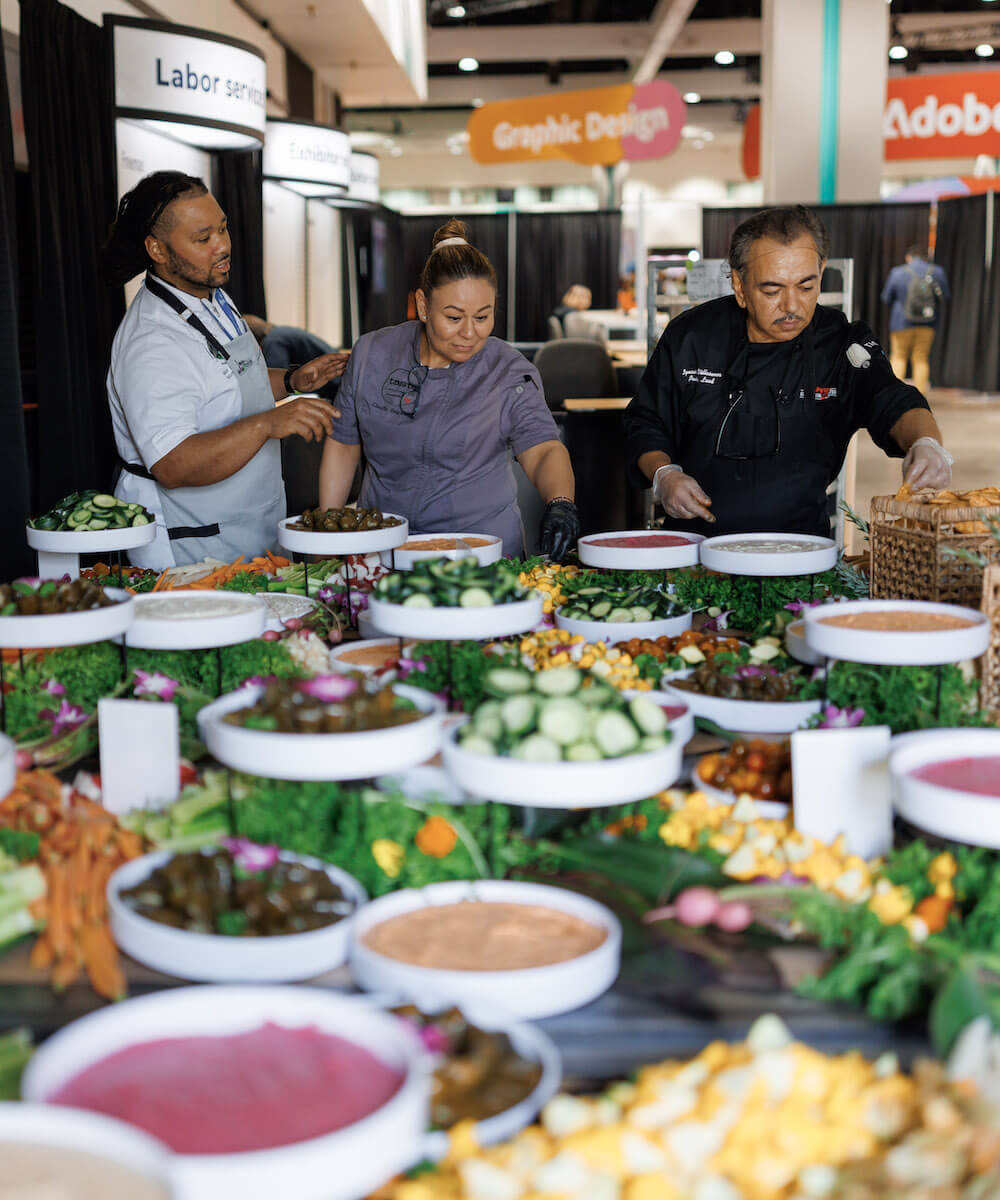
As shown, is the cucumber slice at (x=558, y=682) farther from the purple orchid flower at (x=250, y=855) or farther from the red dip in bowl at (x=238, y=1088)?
the red dip in bowl at (x=238, y=1088)

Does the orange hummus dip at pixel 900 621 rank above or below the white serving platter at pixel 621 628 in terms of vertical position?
above

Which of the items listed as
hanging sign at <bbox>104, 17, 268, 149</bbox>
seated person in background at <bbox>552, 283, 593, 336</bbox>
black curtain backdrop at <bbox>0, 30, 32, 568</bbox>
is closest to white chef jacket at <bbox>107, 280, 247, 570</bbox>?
black curtain backdrop at <bbox>0, 30, 32, 568</bbox>

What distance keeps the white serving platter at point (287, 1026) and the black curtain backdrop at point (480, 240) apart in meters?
13.2

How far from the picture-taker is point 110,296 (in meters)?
5.07

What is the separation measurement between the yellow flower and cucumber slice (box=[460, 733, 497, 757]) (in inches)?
4.8

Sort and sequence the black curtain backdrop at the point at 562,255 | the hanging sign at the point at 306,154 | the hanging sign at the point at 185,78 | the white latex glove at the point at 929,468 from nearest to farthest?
1. the white latex glove at the point at 929,468
2. the hanging sign at the point at 185,78
3. the hanging sign at the point at 306,154
4. the black curtain backdrop at the point at 562,255

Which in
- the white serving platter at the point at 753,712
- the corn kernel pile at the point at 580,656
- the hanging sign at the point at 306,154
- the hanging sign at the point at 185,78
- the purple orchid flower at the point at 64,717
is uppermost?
the hanging sign at the point at 306,154

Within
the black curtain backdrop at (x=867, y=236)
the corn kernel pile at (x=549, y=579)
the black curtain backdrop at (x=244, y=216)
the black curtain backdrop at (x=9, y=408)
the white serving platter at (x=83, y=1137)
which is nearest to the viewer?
the white serving platter at (x=83, y=1137)

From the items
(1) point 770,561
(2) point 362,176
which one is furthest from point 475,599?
(2) point 362,176

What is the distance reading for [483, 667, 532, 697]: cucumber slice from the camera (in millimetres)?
1202

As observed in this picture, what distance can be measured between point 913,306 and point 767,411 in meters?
11.2

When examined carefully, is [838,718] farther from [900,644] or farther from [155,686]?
[155,686]

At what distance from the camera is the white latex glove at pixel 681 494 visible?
233 cm

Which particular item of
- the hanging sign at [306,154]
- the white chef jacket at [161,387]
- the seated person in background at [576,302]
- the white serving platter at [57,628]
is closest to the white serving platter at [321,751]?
the white serving platter at [57,628]
